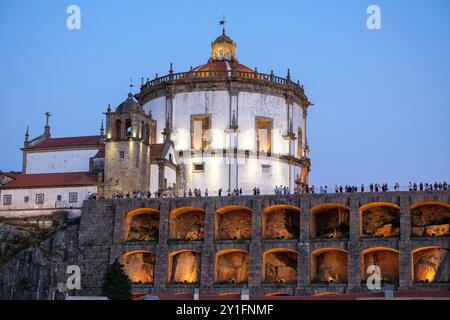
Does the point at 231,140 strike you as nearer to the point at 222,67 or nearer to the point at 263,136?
the point at 263,136

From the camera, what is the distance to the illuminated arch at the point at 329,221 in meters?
72.9

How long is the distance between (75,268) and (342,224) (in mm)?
23989

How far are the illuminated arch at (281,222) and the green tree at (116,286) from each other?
1671 centimetres

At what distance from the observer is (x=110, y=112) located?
79.9 m

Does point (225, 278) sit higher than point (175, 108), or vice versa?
point (175, 108)

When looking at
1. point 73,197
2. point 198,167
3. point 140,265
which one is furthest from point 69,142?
point 140,265

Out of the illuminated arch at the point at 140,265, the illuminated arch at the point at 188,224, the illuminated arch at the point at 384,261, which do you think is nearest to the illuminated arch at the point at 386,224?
the illuminated arch at the point at 384,261

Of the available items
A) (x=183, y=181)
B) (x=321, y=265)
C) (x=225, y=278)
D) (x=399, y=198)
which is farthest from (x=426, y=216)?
(x=183, y=181)

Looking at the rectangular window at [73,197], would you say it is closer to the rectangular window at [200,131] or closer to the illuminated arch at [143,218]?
the illuminated arch at [143,218]

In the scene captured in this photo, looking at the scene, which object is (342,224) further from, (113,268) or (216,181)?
(113,268)

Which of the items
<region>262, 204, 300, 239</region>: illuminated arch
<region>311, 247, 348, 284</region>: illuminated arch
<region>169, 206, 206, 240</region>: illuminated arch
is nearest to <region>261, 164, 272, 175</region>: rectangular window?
<region>262, 204, 300, 239</region>: illuminated arch
